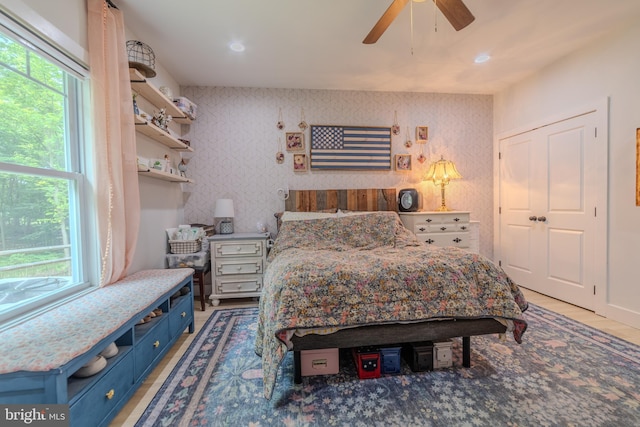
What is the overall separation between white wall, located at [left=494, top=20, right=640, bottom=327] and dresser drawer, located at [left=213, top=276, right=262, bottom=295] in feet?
11.3

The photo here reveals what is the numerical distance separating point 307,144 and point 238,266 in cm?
178

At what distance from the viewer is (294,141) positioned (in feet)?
11.4

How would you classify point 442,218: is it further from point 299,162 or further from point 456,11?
point 456,11

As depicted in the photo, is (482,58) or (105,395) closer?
(105,395)

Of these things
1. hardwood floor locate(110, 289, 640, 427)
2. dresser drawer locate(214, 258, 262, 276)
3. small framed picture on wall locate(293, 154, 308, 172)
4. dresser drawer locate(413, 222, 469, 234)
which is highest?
small framed picture on wall locate(293, 154, 308, 172)

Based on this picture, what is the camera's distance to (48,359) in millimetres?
995

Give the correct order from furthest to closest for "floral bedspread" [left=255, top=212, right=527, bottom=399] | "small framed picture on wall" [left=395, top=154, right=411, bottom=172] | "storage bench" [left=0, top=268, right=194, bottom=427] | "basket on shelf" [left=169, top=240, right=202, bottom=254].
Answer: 1. "small framed picture on wall" [left=395, top=154, right=411, bottom=172]
2. "basket on shelf" [left=169, top=240, right=202, bottom=254]
3. "floral bedspread" [left=255, top=212, right=527, bottom=399]
4. "storage bench" [left=0, top=268, right=194, bottom=427]

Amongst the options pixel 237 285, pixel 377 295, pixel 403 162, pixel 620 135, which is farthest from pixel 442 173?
pixel 237 285

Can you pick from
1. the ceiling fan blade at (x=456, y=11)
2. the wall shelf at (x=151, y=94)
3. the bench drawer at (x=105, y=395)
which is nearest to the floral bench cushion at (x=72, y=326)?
the bench drawer at (x=105, y=395)

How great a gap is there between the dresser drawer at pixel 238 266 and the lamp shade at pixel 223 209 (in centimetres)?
56

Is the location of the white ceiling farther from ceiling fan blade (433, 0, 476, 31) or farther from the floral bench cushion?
the floral bench cushion

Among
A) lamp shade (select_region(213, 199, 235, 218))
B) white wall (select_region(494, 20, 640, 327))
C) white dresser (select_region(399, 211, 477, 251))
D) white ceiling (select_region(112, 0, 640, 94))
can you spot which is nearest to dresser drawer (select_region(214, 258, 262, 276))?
lamp shade (select_region(213, 199, 235, 218))

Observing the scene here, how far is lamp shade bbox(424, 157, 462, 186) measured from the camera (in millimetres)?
3467

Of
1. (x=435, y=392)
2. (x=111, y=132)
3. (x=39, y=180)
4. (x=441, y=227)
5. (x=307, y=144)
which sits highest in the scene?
(x=307, y=144)
